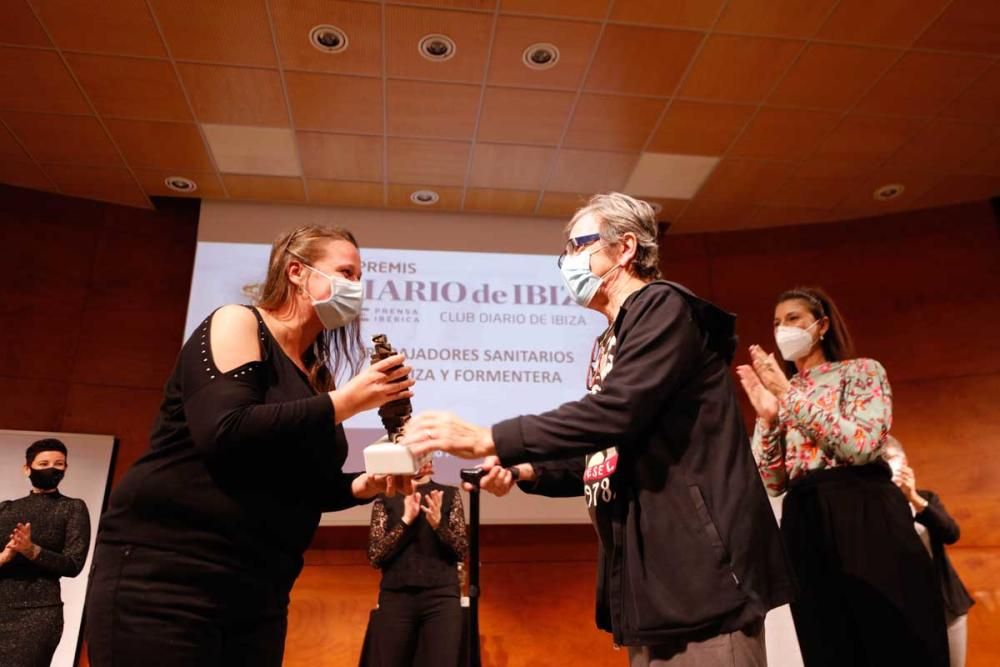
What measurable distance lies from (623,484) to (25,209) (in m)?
5.24

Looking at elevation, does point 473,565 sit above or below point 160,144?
below

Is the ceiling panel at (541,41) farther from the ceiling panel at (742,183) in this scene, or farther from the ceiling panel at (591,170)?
the ceiling panel at (742,183)

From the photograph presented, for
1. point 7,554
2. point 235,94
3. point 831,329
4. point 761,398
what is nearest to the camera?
point 761,398

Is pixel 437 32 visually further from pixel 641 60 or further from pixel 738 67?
pixel 738 67

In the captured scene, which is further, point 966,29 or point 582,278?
point 966,29

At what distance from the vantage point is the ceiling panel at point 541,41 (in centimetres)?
359

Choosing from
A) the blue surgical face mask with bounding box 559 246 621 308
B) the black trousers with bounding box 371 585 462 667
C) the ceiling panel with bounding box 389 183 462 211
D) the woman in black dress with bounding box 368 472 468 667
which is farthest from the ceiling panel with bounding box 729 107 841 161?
the black trousers with bounding box 371 585 462 667

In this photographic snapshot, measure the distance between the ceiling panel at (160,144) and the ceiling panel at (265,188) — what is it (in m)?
0.20

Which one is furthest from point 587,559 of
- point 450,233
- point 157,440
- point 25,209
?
point 25,209

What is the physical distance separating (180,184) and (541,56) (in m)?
2.76

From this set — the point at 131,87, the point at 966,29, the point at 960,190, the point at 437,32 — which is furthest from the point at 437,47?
the point at 960,190

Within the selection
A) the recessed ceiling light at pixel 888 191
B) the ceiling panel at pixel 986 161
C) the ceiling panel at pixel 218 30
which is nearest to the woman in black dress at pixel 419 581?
the ceiling panel at pixel 218 30

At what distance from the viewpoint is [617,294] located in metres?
1.70

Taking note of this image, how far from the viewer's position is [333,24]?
11.7 ft
